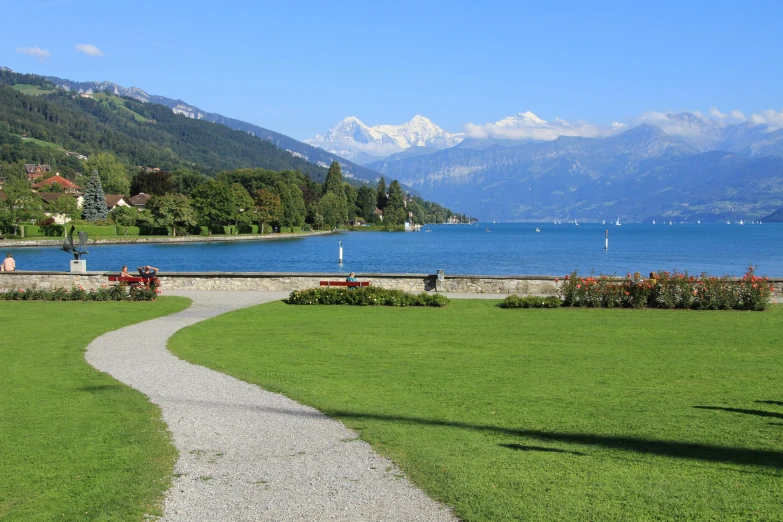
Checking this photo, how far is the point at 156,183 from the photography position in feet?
475

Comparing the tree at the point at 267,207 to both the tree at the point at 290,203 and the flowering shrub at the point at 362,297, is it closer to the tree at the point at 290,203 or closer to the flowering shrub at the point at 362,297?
the tree at the point at 290,203

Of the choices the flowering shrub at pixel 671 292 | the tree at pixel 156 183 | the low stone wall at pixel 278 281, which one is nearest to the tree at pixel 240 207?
the tree at pixel 156 183

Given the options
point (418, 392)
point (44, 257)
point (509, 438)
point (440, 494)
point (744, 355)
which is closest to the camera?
point (440, 494)

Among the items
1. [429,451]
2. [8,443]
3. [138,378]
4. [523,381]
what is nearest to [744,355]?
[523,381]

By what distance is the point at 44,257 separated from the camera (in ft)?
263

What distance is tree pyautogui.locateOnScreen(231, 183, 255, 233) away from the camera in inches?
5305

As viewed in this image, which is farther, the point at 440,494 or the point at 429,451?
the point at 429,451

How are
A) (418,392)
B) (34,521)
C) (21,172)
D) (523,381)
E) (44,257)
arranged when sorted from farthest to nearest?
(21,172) → (44,257) → (523,381) → (418,392) → (34,521)

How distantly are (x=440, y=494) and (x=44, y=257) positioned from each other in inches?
3283

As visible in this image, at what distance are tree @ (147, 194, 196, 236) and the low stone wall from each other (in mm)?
98031

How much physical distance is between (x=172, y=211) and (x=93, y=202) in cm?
1639

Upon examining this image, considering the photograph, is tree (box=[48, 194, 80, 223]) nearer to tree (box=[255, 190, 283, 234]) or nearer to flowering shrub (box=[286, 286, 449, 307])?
tree (box=[255, 190, 283, 234])

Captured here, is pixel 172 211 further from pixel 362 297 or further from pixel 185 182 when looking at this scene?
pixel 362 297

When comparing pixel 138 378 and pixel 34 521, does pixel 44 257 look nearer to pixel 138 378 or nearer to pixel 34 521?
pixel 138 378
